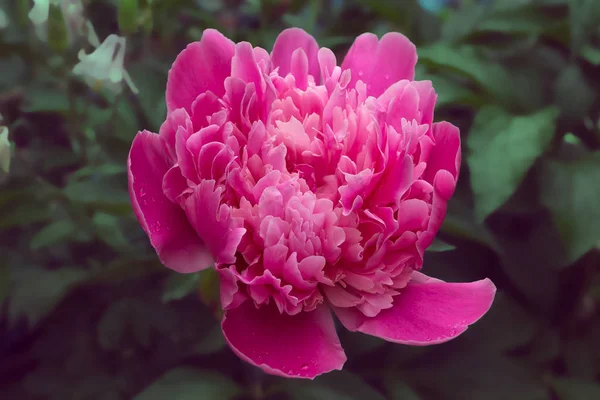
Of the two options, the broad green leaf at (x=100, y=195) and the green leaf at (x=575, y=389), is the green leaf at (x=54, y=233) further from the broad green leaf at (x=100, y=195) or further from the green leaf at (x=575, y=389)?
the green leaf at (x=575, y=389)

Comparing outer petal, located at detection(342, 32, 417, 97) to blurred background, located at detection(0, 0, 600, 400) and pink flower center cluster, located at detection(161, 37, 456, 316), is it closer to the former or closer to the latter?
pink flower center cluster, located at detection(161, 37, 456, 316)

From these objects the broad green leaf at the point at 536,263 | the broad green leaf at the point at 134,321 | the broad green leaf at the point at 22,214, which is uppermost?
the broad green leaf at the point at 22,214

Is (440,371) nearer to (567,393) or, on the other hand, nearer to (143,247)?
(567,393)

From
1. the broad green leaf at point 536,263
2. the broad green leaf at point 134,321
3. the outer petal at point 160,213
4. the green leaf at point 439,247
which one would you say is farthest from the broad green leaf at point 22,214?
the broad green leaf at point 536,263

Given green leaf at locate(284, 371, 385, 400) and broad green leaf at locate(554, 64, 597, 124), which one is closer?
green leaf at locate(284, 371, 385, 400)

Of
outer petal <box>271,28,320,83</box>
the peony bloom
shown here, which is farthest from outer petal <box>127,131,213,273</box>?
outer petal <box>271,28,320,83</box>

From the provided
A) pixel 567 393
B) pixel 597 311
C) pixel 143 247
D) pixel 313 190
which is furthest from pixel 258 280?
pixel 597 311
